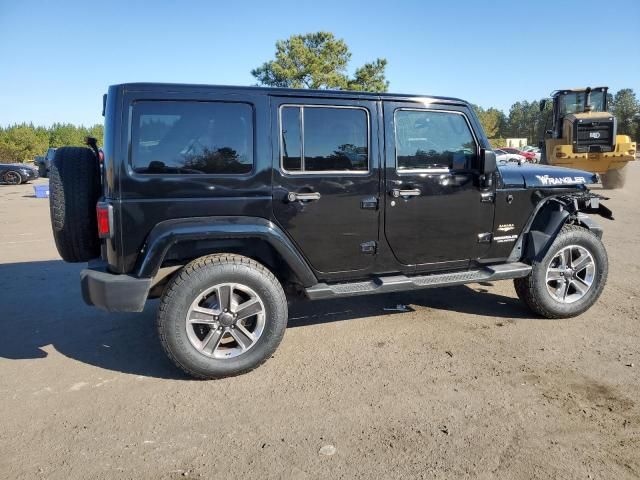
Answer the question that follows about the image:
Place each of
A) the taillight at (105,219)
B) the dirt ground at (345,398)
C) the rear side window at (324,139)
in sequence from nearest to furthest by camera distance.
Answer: the dirt ground at (345,398) → the taillight at (105,219) → the rear side window at (324,139)

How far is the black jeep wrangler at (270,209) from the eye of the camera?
322 cm

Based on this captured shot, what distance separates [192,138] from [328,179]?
3.44 ft

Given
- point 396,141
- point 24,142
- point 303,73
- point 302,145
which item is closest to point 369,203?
point 396,141

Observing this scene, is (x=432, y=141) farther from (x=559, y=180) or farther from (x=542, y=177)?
(x=559, y=180)

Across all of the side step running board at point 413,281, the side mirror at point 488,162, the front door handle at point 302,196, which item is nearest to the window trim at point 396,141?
the side mirror at point 488,162

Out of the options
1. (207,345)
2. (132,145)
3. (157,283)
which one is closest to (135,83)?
(132,145)

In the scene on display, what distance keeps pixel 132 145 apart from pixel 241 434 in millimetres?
2003

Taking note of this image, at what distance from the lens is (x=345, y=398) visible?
307 centimetres

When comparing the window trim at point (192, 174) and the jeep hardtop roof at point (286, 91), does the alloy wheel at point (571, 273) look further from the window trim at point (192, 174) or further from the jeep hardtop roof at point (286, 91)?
the window trim at point (192, 174)

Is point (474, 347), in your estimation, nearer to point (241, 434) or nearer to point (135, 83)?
point (241, 434)

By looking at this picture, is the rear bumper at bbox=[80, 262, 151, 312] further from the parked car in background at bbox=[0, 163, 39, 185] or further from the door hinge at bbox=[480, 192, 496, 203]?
the parked car in background at bbox=[0, 163, 39, 185]

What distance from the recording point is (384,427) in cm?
275

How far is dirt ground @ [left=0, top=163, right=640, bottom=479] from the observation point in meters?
2.45

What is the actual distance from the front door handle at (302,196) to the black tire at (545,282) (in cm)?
222
